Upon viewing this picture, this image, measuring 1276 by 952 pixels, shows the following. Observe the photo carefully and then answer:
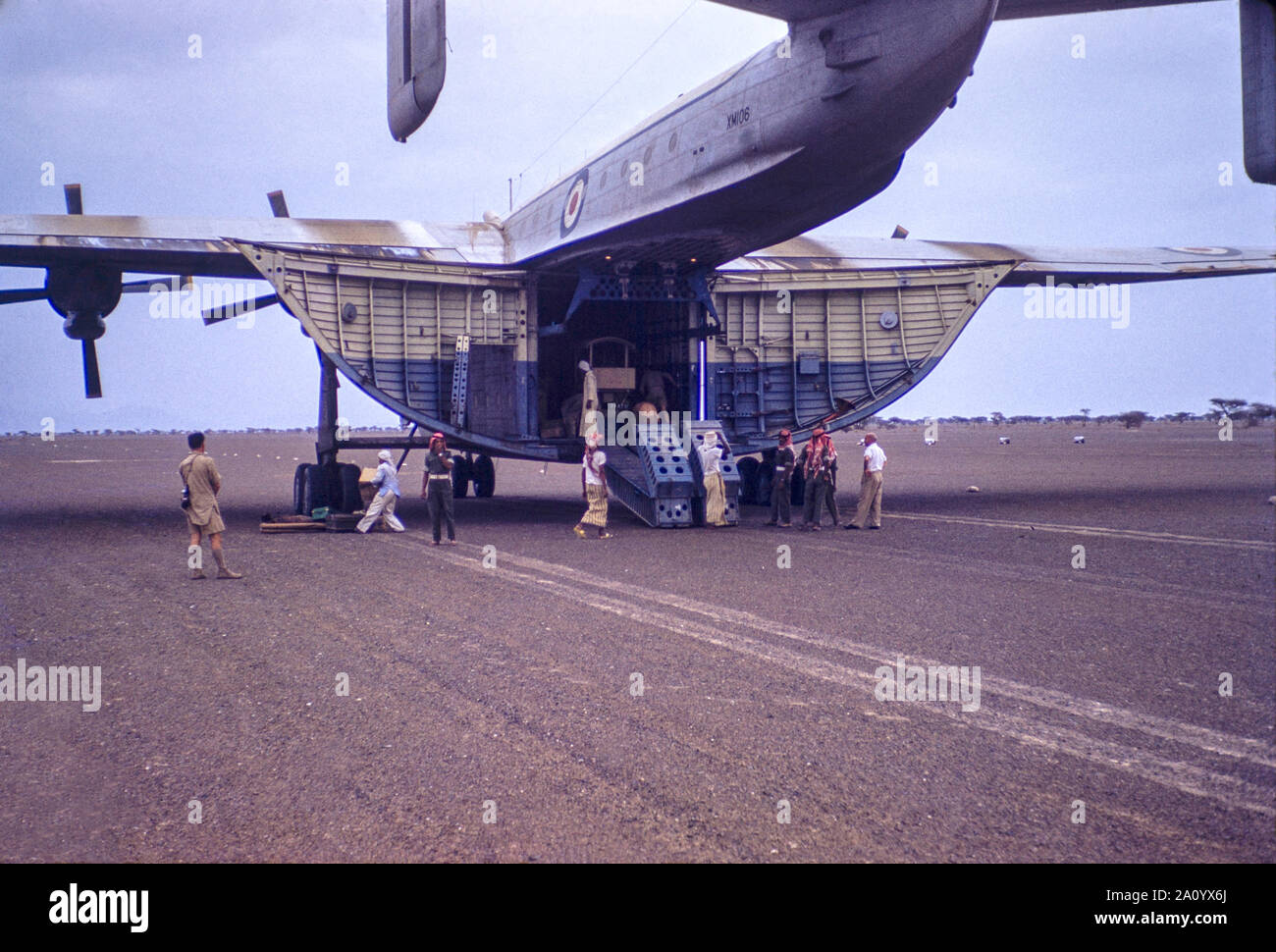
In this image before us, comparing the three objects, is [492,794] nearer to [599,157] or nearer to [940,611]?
[940,611]

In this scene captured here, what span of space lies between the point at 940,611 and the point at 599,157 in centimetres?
1213

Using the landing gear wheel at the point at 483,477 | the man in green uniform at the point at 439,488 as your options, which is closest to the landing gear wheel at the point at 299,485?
the man in green uniform at the point at 439,488

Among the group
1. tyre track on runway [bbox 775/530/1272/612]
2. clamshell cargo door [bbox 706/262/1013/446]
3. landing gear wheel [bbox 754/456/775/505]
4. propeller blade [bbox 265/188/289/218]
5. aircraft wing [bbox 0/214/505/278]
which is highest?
propeller blade [bbox 265/188/289/218]

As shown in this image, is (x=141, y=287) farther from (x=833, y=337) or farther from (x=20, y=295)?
(x=833, y=337)

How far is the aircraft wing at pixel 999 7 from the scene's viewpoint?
5.95 metres

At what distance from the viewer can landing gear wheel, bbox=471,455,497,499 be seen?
81.9ft

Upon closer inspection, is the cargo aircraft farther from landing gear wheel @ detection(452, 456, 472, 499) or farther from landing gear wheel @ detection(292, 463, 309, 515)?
landing gear wheel @ detection(452, 456, 472, 499)

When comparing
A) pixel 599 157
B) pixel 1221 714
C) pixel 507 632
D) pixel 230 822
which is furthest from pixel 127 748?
pixel 599 157

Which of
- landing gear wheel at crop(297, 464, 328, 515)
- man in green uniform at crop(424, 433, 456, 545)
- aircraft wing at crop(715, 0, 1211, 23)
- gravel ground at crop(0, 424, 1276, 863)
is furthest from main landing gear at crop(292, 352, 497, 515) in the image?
aircraft wing at crop(715, 0, 1211, 23)

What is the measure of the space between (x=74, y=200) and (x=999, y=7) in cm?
1915

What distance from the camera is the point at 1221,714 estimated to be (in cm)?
566

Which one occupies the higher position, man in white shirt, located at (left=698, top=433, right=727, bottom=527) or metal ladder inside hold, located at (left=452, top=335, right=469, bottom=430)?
metal ladder inside hold, located at (left=452, top=335, right=469, bottom=430)

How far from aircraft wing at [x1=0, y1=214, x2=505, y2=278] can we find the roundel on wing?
182cm

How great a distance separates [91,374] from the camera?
20531mm
